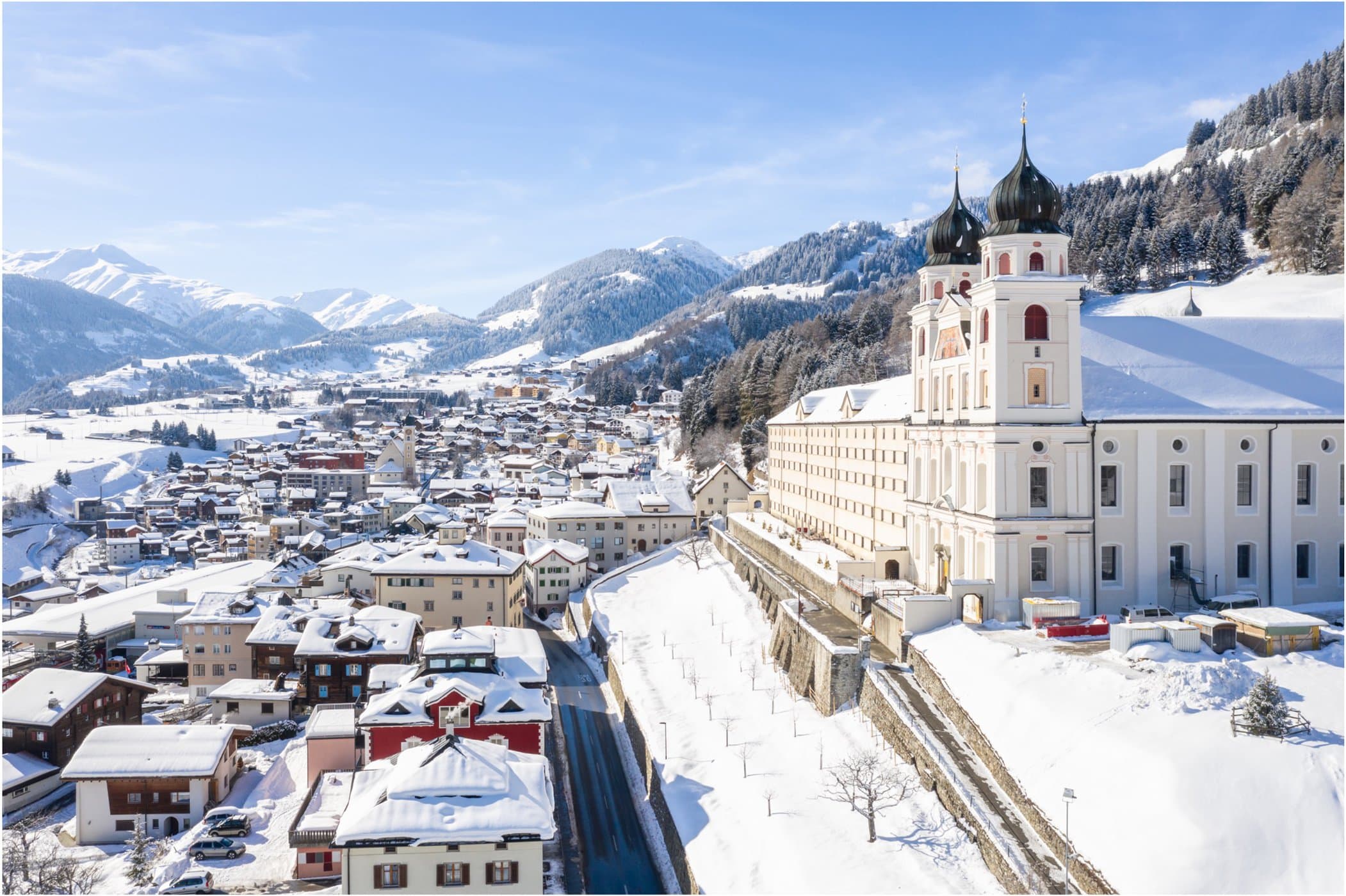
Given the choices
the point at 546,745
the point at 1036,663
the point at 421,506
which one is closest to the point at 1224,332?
the point at 1036,663

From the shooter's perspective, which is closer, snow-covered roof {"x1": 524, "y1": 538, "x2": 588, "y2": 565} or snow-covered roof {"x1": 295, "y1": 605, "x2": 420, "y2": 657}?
snow-covered roof {"x1": 295, "y1": 605, "x2": 420, "y2": 657}

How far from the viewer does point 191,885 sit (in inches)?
1215

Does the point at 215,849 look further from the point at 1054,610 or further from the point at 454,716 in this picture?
the point at 1054,610

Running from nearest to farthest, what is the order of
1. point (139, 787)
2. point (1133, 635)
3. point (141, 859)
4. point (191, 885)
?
point (1133, 635)
point (191, 885)
point (141, 859)
point (139, 787)

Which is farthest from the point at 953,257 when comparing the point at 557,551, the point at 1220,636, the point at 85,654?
the point at 85,654

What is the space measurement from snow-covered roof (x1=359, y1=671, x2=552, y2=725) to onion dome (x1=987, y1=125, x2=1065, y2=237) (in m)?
27.7

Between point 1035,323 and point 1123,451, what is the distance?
20.9 ft

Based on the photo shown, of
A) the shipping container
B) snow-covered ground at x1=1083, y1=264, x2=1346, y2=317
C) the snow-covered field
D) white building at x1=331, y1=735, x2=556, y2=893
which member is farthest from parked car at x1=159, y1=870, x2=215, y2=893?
snow-covered ground at x1=1083, y1=264, x2=1346, y2=317

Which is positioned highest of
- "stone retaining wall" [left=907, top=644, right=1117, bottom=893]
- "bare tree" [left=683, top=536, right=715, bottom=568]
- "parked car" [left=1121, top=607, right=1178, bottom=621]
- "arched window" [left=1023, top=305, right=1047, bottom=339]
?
"arched window" [left=1023, top=305, right=1047, bottom=339]

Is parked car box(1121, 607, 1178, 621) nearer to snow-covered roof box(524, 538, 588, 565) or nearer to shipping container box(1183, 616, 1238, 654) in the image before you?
shipping container box(1183, 616, 1238, 654)

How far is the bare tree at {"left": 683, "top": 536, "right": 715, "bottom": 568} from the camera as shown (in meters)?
69.2

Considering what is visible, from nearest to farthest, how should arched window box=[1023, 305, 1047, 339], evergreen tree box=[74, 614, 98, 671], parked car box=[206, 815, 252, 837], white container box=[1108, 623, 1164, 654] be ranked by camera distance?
white container box=[1108, 623, 1164, 654]
parked car box=[206, 815, 252, 837]
arched window box=[1023, 305, 1047, 339]
evergreen tree box=[74, 614, 98, 671]

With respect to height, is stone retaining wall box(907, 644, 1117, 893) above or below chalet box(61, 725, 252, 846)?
above

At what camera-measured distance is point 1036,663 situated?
2884 centimetres
